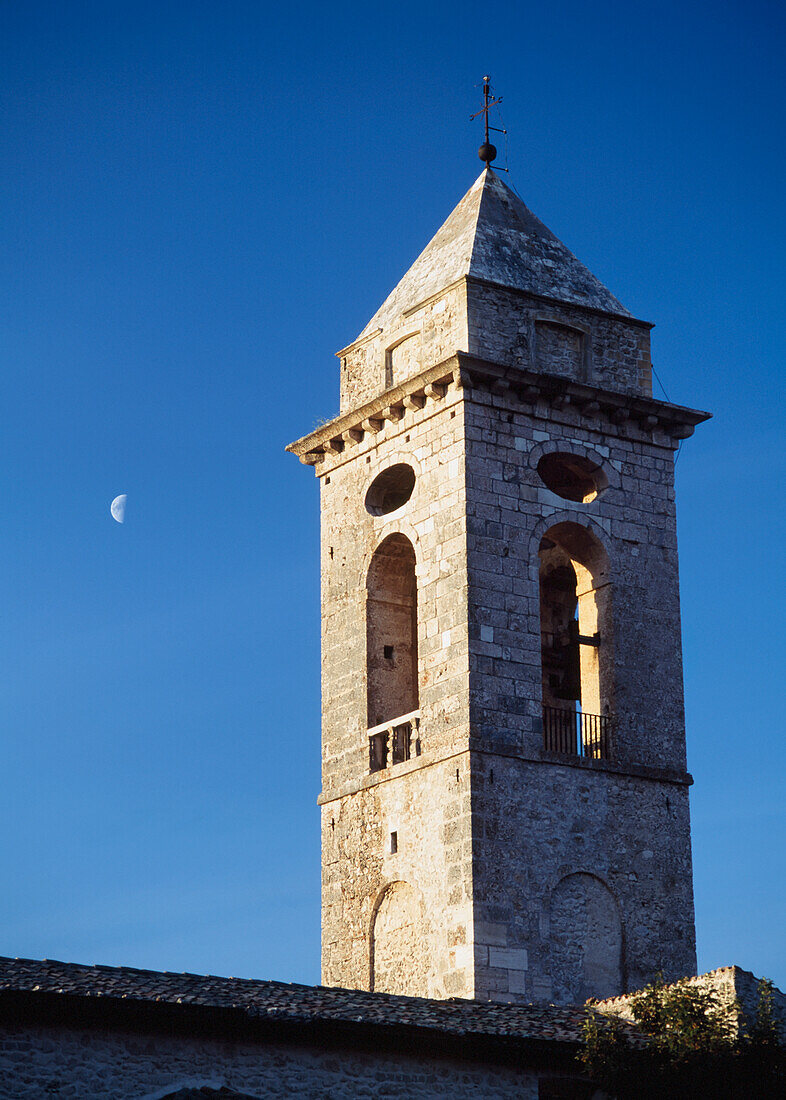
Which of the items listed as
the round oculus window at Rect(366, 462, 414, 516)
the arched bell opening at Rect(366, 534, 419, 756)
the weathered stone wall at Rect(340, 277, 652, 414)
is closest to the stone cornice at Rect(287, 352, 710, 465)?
the weathered stone wall at Rect(340, 277, 652, 414)

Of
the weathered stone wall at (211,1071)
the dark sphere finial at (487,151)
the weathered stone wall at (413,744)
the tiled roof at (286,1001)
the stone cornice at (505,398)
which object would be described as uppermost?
the dark sphere finial at (487,151)

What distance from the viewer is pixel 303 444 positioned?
26938 millimetres

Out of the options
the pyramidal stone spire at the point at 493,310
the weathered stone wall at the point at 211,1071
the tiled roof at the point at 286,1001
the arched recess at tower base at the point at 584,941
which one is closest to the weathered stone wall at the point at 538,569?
the pyramidal stone spire at the point at 493,310

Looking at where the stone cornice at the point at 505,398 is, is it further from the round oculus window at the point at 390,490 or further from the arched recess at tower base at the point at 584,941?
the arched recess at tower base at the point at 584,941

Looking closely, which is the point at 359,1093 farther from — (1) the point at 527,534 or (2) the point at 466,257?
(2) the point at 466,257

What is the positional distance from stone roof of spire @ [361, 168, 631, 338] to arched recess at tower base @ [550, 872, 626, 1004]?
7326 millimetres

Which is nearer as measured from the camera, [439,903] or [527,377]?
[439,903]

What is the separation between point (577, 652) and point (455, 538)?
2.61 meters

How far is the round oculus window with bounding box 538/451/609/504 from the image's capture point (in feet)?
83.0

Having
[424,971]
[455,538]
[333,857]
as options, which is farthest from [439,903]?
[455,538]

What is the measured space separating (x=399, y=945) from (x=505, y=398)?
645cm

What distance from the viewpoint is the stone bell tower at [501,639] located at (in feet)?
74.9

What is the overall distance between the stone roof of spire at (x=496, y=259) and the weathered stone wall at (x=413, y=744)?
187 cm

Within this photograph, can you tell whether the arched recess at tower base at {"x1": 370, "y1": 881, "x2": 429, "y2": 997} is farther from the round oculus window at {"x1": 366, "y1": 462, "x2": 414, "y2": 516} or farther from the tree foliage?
the round oculus window at {"x1": 366, "y1": 462, "x2": 414, "y2": 516}
